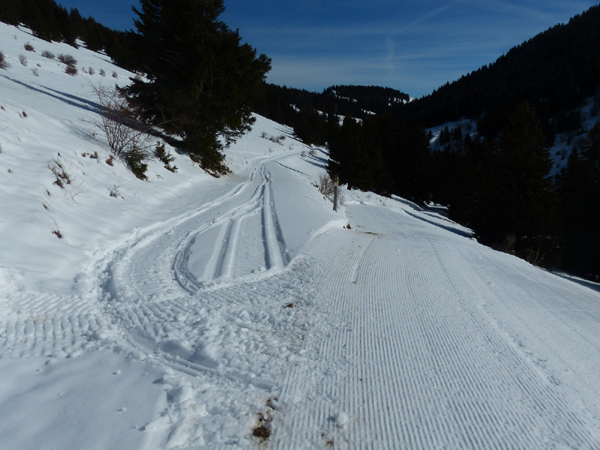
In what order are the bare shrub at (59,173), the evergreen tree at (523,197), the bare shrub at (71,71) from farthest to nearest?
the bare shrub at (71,71), the evergreen tree at (523,197), the bare shrub at (59,173)

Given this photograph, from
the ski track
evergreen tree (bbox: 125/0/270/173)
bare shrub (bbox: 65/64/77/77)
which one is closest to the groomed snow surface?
the ski track

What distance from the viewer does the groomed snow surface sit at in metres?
2.08

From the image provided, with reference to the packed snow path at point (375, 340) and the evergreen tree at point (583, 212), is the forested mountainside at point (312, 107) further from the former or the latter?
the evergreen tree at point (583, 212)

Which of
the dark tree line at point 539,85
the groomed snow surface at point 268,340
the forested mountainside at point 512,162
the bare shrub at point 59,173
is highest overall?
the dark tree line at point 539,85

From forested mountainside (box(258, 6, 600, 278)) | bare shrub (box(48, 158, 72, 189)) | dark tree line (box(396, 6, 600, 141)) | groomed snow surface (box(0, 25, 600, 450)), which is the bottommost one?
groomed snow surface (box(0, 25, 600, 450))

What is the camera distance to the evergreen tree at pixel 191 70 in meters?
13.8

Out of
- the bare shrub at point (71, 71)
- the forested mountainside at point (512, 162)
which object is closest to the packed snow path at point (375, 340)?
the forested mountainside at point (512, 162)

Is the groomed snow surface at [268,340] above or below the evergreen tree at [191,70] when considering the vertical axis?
below

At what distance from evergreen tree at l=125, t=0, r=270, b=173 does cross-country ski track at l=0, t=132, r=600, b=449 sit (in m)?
11.1

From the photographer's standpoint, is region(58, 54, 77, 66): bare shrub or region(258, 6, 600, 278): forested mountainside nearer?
region(258, 6, 600, 278): forested mountainside

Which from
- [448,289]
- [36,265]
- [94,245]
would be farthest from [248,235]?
[448,289]

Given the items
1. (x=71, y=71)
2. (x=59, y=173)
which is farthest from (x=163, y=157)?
(x=71, y=71)

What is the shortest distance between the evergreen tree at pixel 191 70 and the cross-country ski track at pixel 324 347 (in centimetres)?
1107

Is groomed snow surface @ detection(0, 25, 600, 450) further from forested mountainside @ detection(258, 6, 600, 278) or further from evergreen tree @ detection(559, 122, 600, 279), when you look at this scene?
evergreen tree @ detection(559, 122, 600, 279)
